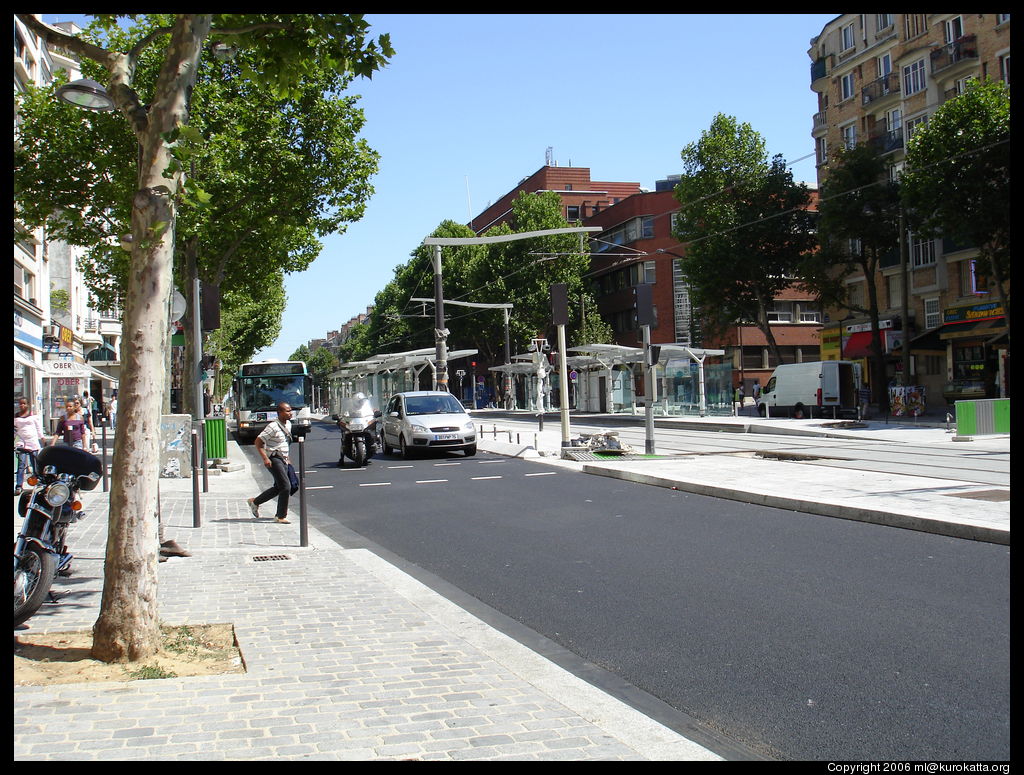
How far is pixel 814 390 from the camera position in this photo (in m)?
36.0

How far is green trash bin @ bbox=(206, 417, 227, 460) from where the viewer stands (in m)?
19.3

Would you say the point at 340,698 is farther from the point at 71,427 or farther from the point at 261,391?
the point at 261,391

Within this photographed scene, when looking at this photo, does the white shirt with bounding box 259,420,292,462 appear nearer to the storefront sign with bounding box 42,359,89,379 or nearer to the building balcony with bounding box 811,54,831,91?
the storefront sign with bounding box 42,359,89,379

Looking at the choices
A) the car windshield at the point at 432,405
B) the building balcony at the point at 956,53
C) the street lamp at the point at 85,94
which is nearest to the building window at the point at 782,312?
the building balcony at the point at 956,53

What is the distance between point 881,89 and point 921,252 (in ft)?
26.8

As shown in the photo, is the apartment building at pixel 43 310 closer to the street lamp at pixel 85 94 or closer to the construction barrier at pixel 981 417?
the street lamp at pixel 85 94

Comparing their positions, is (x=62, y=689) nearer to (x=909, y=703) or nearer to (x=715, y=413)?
(x=909, y=703)

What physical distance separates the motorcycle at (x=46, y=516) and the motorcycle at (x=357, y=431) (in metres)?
13.1

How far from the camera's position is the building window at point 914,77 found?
39.3 metres

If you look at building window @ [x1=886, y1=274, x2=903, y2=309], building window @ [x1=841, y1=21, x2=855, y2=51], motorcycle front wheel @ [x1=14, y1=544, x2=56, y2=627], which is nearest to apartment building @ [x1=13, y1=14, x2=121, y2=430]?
motorcycle front wheel @ [x1=14, y1=544, x2=56, y2=627]

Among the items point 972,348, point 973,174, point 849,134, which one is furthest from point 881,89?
point 972,348

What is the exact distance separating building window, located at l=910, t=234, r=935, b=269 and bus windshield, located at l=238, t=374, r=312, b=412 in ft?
87.2

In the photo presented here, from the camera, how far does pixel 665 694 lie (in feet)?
15.1
